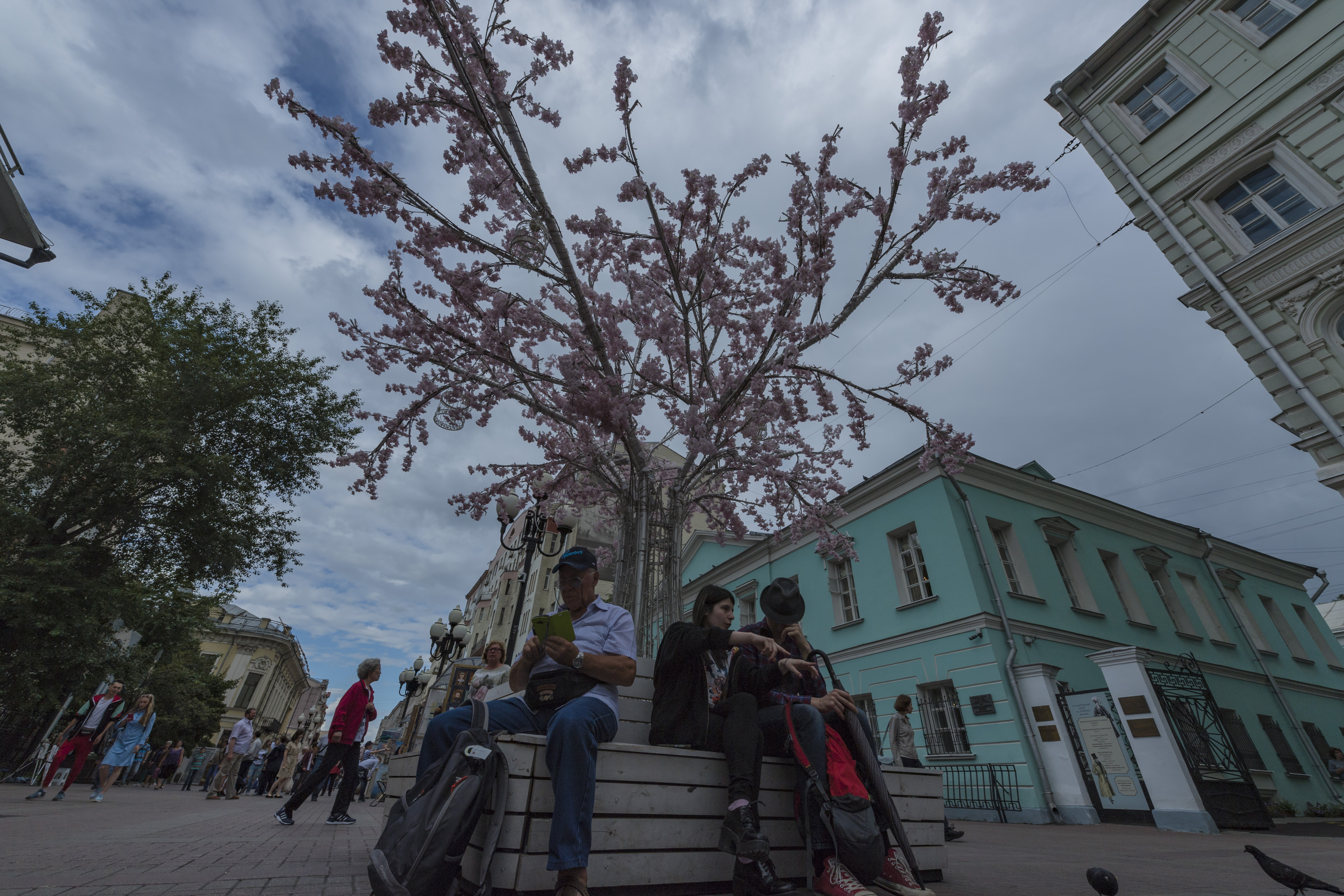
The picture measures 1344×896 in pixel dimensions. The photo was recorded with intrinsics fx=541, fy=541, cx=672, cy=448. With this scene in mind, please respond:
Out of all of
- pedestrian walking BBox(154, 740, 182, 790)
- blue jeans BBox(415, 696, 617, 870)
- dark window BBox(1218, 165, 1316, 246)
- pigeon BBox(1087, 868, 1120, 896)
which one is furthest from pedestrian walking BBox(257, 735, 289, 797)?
dark window BBox(1218, 165, 1316, 246)

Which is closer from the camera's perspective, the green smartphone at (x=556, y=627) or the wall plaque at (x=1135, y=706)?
the green smartphone at (x=556, y=627)

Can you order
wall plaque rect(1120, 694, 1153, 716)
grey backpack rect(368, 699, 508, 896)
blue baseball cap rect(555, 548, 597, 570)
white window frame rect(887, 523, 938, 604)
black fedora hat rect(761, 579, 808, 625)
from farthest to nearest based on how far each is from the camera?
white window frame rect(887, 523, 938, 604)
wall plaque rect(1120, 694, 1153, 716)
black fedora hat rect(761, 579, 808, 625)
blue baseball cap rect(555, 548, 597, 570)
grey backpack rect(368, 699, 508, 896)

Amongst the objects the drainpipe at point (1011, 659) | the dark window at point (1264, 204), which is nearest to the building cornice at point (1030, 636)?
the drainpipe at point (1011, 659)

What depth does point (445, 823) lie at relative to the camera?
1823 mm

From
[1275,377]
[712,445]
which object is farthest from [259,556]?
[1275,377]

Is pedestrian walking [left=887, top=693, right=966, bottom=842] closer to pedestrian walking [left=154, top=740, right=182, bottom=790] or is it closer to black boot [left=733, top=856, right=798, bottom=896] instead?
black boot [left=733, top=856, right=798, bottom=896]

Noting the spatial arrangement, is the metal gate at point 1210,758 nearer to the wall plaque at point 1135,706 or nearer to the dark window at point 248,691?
the wall plaque at point 1135,706

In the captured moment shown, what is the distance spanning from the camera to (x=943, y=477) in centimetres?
1230

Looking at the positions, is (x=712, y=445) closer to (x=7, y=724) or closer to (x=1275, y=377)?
(x=1275, y=377)

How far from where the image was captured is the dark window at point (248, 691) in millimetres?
41594

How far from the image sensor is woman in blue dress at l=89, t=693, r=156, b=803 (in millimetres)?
7742

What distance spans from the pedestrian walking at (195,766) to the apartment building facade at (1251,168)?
1095 inches

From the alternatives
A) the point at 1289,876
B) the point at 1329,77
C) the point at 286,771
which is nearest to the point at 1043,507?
the point at 1329,77

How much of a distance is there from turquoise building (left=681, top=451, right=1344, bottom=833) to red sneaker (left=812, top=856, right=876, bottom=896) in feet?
22.8
